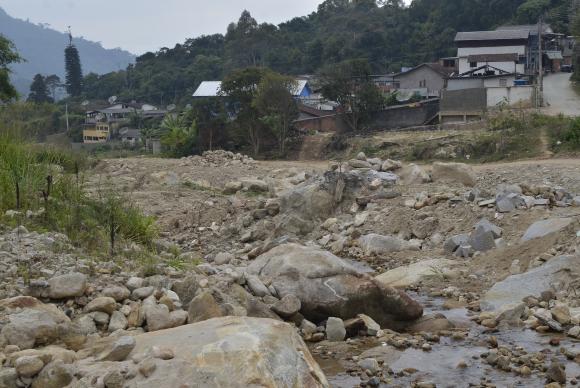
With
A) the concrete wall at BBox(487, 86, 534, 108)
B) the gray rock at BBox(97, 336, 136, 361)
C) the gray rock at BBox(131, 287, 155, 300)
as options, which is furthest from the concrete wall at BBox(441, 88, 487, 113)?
the gray rock at BBox(97, 336, 136, 361)

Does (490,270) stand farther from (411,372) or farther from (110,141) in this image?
(110,141)

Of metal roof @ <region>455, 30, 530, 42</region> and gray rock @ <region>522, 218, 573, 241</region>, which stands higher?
metal roof @ <region>455, 30, 530, 42</region>

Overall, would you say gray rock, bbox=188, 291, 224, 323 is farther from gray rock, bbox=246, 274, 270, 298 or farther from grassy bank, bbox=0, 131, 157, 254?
grassy bank, bbox=0, 131, 157, 254

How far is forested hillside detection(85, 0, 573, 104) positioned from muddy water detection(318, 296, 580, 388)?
161ft

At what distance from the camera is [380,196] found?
1752 centimetres

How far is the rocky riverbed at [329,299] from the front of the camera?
18.7 ft

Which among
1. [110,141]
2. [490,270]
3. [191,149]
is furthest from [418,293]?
[110,141]

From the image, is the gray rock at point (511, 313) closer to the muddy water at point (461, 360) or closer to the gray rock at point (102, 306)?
the muddy water at point (461, 360)

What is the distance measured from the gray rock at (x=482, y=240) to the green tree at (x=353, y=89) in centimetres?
2312

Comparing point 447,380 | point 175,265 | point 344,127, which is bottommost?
point 447,380

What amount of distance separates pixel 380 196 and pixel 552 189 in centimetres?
400

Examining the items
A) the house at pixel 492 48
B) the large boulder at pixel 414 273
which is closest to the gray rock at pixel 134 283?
the large boulder at pixel 414 273

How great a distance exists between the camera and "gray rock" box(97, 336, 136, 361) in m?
5.80

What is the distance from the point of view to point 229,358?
548 centimetres
